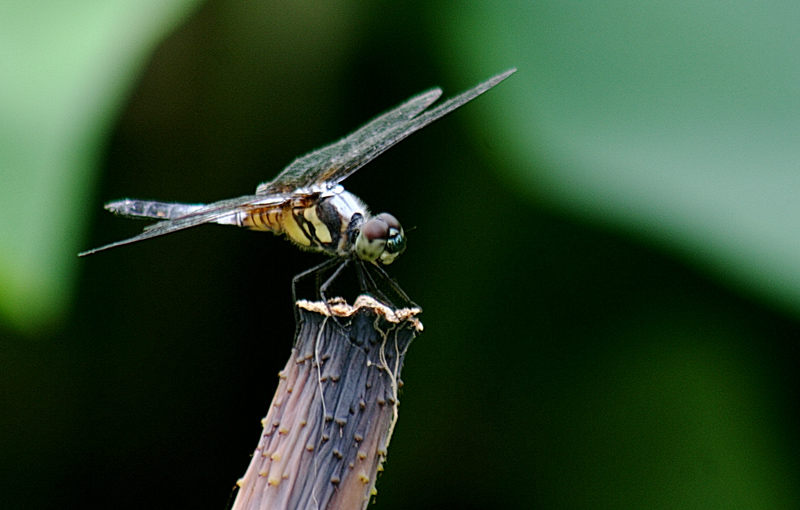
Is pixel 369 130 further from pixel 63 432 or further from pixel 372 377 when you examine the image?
pixel 63 432

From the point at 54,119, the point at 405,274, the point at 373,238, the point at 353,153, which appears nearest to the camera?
the point at 373,238

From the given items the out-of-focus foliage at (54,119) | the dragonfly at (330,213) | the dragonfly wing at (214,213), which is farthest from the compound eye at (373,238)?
the out-of-focus foliage at (54,119)

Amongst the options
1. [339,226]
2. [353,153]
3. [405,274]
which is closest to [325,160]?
[353,153]

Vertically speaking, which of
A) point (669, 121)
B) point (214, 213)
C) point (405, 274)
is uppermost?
point (669, 121)

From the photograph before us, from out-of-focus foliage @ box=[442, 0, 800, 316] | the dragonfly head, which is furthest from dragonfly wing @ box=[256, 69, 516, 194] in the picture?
out-of-focus foliage @ box=[442, 0, 800, 316]

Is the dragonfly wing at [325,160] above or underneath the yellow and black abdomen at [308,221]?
above

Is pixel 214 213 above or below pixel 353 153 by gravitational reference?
below

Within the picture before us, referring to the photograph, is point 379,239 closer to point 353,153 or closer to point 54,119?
point 353,153

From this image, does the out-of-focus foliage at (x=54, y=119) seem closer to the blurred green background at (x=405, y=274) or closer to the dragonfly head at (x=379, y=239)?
the blurred green background at (x=405, y=274)
